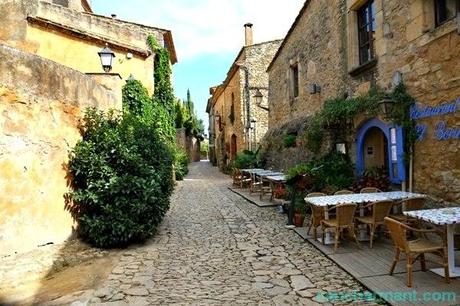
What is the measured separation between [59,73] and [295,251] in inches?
186

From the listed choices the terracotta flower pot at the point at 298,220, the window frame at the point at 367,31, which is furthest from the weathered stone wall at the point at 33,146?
the window frame at the point at 367,31

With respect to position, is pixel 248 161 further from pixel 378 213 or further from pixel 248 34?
pixel 378 213

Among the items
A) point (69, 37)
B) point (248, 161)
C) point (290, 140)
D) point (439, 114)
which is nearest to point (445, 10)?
point (439, 114)

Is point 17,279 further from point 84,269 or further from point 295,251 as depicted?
point 295,251

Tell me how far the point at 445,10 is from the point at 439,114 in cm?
160

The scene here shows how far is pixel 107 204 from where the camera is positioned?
582 centimetres

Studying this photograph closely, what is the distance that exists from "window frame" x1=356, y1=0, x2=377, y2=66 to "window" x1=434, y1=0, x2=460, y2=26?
1.75m

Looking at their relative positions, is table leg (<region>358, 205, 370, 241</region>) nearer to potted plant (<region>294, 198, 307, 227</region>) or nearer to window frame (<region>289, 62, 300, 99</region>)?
potted plant (<region>294, 198, 307, 227</region>)

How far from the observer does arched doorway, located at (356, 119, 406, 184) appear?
21.3ft

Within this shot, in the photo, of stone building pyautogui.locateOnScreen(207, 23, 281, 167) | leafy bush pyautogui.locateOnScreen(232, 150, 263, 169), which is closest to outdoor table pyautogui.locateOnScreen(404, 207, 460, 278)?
leafy bush pyautogui.locateOnScreen(232, 150, 263, 169)

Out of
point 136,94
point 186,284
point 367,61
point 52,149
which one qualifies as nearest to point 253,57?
point 136,94

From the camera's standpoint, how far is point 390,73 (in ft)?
21.8

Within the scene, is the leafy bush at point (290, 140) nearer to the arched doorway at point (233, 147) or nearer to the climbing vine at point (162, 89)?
the climbing vine at point (162, 89)

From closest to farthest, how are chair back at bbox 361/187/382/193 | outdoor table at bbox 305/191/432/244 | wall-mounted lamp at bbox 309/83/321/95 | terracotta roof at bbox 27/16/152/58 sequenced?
outdoor table at bbox 305/191/432/244 < chair back at bbox 361/187/382/193 < wall-mounted lamp at bbox 309/83/321/95 < terracotta roof at bbox 27/16/152/58
